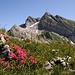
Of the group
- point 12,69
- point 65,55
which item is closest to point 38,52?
point 65,55

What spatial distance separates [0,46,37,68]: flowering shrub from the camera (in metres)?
18.2

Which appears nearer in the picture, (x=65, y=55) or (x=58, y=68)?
(x=58, y=68)

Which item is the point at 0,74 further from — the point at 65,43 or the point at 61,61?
the point at 65,43

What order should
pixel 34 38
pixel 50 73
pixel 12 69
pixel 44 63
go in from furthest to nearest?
pixel 34 38
pixel 44 63
pixel 12 69
pixel 50 73

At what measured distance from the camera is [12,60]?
18750 millimetres

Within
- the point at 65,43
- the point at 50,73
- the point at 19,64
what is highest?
the point at 65,43

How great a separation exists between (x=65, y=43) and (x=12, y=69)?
1131 centimetres

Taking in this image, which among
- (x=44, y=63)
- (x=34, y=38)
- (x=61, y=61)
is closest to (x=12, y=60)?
(x=44, y=63)

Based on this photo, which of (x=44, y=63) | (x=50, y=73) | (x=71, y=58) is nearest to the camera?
(x=50, y=73)

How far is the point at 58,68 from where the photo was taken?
17000mm

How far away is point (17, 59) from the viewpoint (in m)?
19.1

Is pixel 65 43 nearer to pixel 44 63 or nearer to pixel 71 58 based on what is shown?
pixel 71 58

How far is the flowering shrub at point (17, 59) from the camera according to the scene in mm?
18167

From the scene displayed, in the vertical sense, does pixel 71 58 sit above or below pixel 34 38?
below
